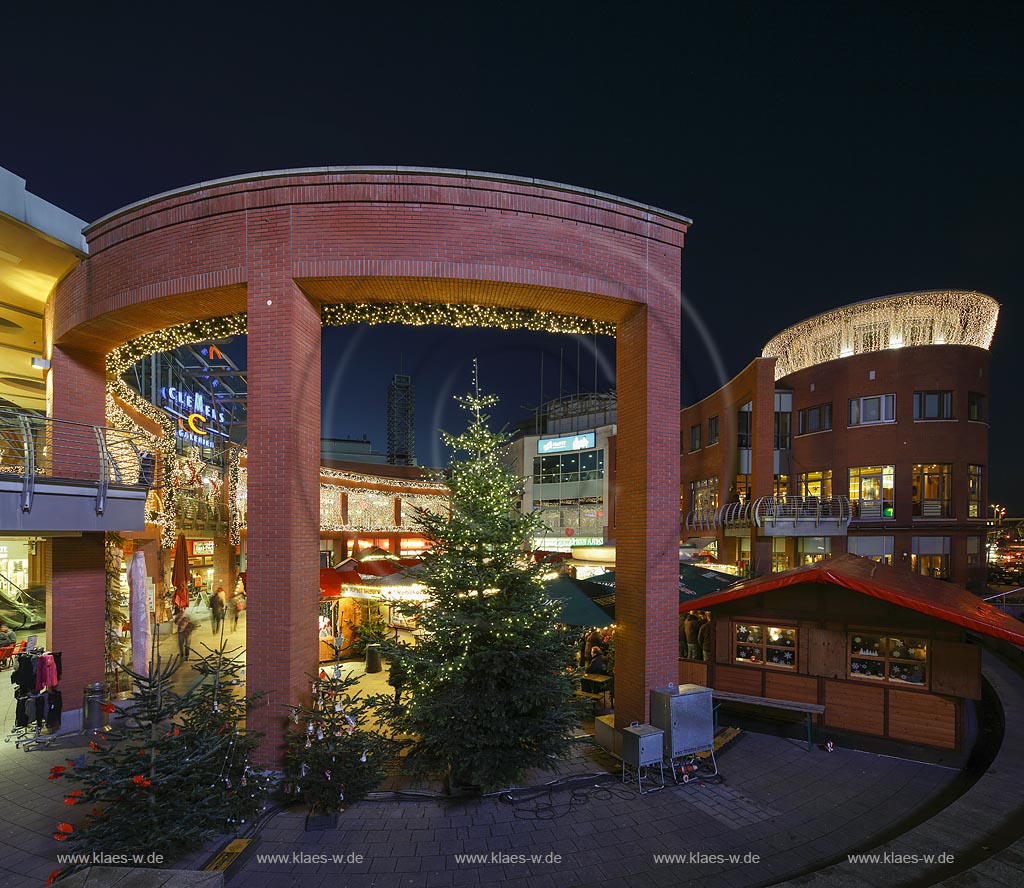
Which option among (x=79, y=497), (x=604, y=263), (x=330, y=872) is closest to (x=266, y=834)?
(x=330, y=872)

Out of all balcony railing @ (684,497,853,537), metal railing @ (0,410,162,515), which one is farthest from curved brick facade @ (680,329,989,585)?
Result: metal railing @ (0,410,162,515)

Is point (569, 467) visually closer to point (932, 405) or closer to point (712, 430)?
point (712, 430)

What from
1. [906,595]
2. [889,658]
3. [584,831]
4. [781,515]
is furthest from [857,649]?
[781,515]

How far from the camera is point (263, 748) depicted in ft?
26.9

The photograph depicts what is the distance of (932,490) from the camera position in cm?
2723

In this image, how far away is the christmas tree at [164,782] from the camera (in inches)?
238

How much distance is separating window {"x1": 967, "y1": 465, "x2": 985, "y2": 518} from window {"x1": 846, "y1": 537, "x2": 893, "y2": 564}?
12.9 feet

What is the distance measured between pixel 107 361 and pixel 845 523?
26094mm

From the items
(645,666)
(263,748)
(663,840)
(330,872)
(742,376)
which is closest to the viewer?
(330,872)

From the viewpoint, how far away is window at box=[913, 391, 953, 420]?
26859mm

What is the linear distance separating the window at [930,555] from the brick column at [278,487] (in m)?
29.7

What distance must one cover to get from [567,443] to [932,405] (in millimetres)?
23121

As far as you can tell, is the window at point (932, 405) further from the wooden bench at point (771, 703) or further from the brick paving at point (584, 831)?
the brick paving at point (584, 831)

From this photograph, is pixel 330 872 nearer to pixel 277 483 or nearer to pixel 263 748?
pixel 263 748
